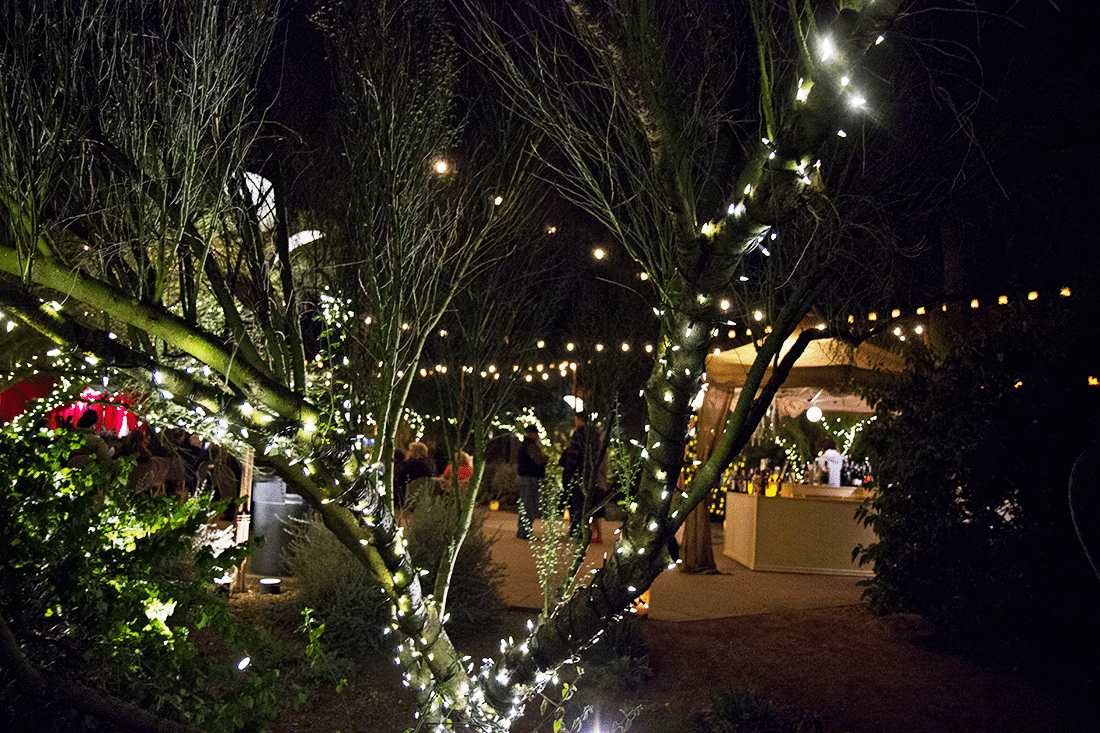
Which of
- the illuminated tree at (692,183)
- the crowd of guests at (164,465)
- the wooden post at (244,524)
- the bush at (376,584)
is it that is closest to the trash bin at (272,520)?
the wooden post at (244,524)

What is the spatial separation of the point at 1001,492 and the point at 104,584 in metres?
5.91

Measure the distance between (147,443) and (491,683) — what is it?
8263 mm

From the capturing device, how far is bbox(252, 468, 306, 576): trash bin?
7.91 meters

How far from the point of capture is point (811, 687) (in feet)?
18.4

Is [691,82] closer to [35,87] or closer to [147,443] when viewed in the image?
[35,87]

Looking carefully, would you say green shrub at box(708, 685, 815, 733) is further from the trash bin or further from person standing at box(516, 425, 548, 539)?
person standing at box(516, 425, 548, 539)

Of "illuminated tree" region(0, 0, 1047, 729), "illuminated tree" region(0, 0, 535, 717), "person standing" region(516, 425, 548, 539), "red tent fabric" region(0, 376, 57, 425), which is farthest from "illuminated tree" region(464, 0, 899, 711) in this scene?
"person standing" region(516, 425, 548, 539)

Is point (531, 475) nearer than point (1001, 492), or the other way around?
point (1001, 492)

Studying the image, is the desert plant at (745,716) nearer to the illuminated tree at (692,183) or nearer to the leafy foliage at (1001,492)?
the illuminated tree at (692,183)

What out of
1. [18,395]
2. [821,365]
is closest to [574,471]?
[821,365]

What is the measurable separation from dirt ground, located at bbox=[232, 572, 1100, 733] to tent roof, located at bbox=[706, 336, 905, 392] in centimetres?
269

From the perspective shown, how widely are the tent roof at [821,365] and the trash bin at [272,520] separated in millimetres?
4533

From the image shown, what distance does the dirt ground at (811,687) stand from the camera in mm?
5066

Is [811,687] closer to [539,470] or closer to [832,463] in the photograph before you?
[832,463]
